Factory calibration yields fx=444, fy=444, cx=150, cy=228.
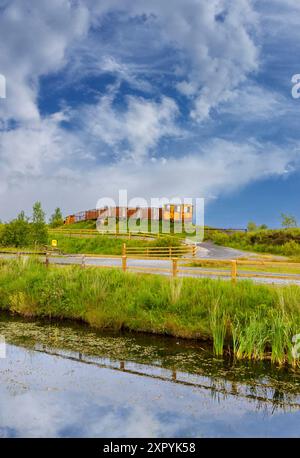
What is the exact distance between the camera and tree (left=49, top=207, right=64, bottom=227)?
244 ft

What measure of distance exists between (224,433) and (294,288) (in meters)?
6.19

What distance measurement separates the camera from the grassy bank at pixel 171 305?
384 inches

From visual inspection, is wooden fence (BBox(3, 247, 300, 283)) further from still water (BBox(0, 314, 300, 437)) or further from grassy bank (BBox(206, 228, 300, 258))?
grassy bank (BBox(206, 228, 300, 258))

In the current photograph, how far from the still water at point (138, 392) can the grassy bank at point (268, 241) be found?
27.3 m

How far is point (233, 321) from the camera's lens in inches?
418

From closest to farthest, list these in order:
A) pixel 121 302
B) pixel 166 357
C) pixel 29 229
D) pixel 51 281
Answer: pixel 166 357, pixel 121 302, pixel 51 281, pixel 29 229

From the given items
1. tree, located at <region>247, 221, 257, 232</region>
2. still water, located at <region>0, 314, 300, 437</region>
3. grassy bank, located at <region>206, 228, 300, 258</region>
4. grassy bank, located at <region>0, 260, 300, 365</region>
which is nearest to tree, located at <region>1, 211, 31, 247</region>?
grassy bank, located at <region>206, 228, 300, 258</region>

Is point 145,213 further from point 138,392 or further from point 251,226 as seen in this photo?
point 138,392

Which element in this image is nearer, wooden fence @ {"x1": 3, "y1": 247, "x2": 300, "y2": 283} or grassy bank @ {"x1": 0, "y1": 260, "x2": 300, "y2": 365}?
grassy bank @ {"x1": 0, "y1": 260, "x2": 300, "y2": 365}

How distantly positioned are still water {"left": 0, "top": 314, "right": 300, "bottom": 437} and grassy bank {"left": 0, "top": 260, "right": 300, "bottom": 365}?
593 millimetres

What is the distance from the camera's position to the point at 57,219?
7894 cm

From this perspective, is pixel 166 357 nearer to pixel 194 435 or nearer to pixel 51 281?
pixel 194 435

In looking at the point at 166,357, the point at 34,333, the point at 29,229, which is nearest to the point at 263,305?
the point at 166,357

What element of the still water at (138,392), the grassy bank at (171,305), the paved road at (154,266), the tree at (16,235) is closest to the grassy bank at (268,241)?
the paved road at (154,266)
